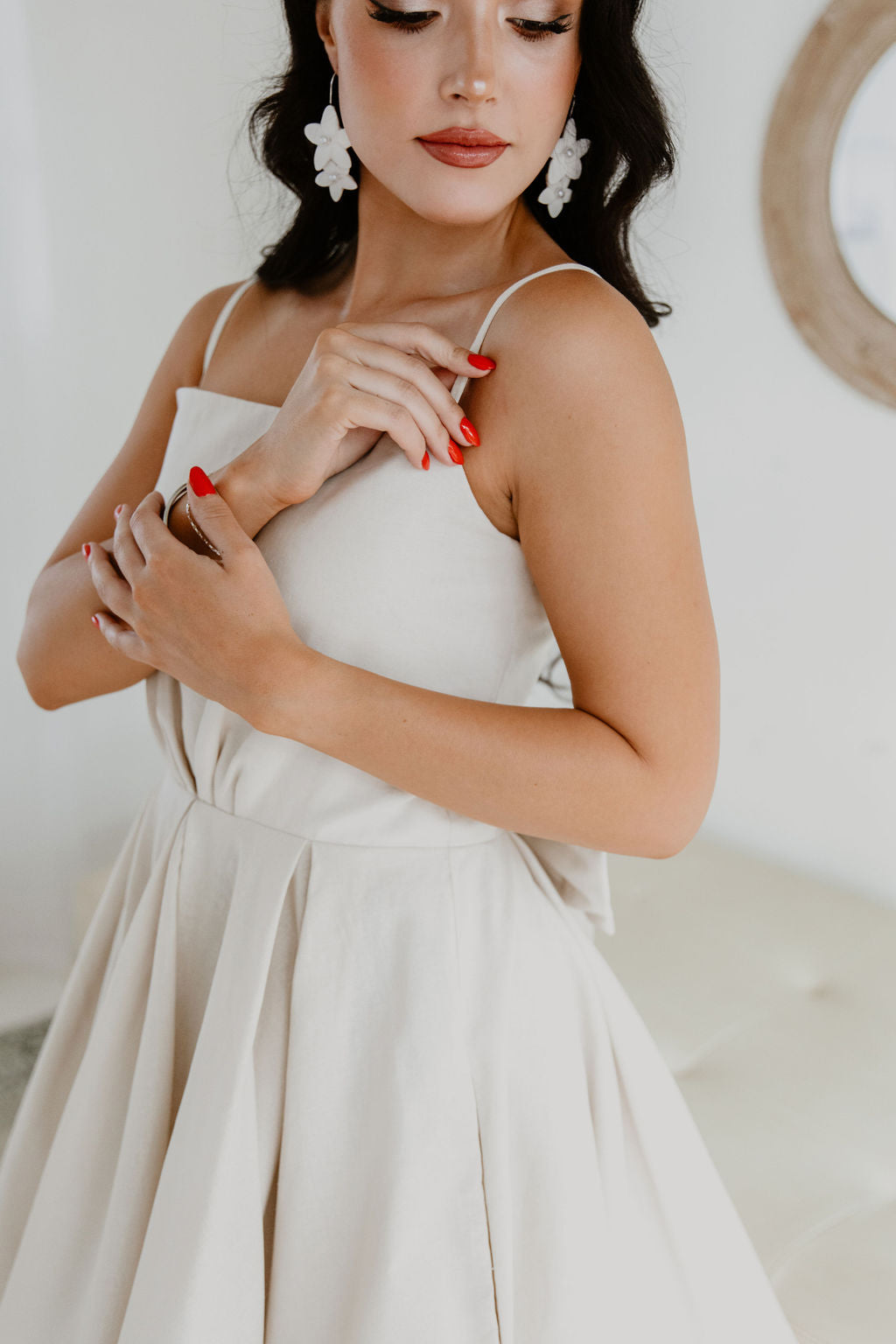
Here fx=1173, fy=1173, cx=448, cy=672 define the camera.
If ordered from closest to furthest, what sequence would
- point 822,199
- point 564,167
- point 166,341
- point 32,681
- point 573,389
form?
1. point 573,389
2. point 564,167
3. point 32,681
4. point 822,199
5. point 166,341

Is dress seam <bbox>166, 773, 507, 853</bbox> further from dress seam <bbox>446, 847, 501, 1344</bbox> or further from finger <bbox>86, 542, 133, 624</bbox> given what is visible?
finger <bbox>86, 542, 133, 624</bbox>

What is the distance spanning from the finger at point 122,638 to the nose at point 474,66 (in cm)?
49

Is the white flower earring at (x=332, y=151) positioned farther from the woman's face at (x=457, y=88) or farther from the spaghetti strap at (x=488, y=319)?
the spaghetti strap at (x=488, y=319)

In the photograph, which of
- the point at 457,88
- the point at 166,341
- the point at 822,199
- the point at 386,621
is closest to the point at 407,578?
the point at 386,621

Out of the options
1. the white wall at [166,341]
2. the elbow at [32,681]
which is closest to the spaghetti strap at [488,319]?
the elbow at [32,681]

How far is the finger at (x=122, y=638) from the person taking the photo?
0.97 meters

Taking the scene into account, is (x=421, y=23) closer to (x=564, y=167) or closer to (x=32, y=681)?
(x=564, y=167)

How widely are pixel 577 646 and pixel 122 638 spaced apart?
39cm

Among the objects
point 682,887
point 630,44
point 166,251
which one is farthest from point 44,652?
point 166,251

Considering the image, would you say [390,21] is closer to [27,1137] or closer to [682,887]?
[27,1137]

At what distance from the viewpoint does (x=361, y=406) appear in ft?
2.81

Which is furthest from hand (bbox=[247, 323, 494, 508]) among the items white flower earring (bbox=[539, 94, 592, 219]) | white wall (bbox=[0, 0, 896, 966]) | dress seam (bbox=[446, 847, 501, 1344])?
white wall (bbox=[0, 0, 896, 966])

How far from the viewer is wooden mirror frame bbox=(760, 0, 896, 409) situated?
1949 millimetres

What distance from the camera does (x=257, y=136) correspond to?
1369 mm
